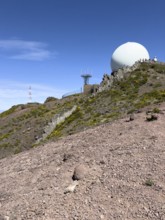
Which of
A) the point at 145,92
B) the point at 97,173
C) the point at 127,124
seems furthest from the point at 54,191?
the point at 145,92

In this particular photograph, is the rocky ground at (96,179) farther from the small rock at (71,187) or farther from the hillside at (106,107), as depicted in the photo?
the hillside at (106,107)

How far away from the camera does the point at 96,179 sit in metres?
14.8

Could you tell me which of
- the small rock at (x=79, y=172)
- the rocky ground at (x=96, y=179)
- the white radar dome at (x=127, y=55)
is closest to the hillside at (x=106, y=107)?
the white radar dome at (x=127, y=55)

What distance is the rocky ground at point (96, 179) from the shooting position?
500 inches

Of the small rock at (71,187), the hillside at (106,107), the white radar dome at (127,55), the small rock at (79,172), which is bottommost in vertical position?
the small rock at (71,187)

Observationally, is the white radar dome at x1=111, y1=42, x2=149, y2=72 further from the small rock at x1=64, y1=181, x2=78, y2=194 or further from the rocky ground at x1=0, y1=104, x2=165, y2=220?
the small rock at x1=64, y1=181, x2=78, y2=194

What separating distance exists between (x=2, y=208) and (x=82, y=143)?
7632 mm

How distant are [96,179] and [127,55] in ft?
162

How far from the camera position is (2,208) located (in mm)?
14312

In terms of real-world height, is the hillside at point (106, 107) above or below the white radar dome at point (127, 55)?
below

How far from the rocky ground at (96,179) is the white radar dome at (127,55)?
40767 mm

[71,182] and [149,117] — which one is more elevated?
[149,117]

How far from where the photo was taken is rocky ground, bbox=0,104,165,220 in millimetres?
12688

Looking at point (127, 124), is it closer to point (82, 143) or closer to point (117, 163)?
point (82, 143)
